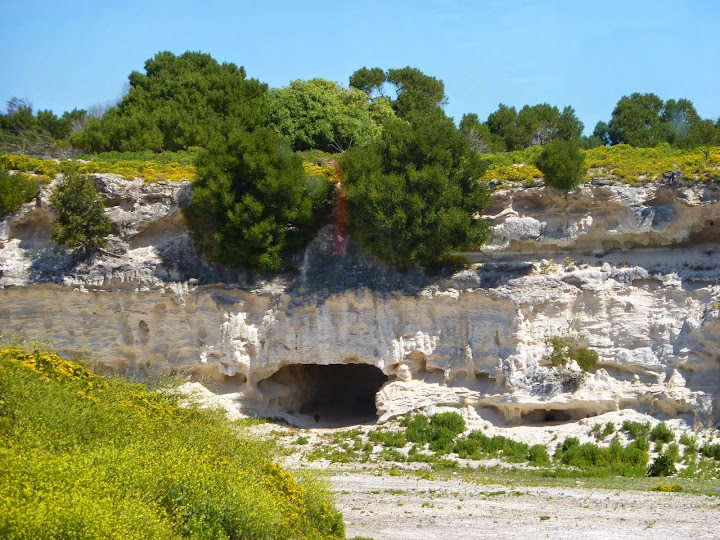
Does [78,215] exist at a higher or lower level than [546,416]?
higher

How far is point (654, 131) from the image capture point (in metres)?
46.6

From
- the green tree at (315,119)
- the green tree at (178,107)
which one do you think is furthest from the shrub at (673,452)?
the green tree at (315,119)

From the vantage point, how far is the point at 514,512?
19984 millimetres

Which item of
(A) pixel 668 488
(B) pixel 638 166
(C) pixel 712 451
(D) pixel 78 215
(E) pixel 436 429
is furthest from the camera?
(D) pixel 78 215

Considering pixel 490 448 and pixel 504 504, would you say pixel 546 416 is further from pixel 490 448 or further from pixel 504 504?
pixel 504 504

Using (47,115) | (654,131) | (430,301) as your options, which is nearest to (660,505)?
(430,301)

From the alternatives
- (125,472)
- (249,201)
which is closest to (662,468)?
(249,201)

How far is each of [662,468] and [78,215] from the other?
19.9 meters

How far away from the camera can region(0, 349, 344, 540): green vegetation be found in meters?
12.6

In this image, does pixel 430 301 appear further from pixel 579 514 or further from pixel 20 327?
pixel 20 327

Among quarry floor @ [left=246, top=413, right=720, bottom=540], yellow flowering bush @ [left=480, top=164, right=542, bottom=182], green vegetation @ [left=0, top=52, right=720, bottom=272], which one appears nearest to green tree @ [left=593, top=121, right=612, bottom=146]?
green vegetation @ [left=0, top=52, right=720, bottom=272]

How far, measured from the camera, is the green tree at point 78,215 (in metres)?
31.3

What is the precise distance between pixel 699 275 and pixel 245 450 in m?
16.8

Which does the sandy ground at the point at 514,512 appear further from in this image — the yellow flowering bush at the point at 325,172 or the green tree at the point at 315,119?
the green tree at the point at 315,119
